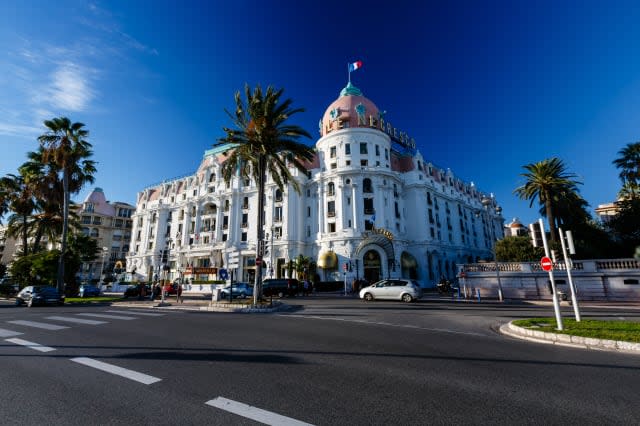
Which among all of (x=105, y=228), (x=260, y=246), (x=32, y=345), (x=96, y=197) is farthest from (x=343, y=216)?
(x=96, y=197)

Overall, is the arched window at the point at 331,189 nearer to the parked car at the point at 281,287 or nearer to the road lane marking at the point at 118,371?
the parked car at the point at 281,287

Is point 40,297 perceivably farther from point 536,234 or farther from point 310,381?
point 536,234

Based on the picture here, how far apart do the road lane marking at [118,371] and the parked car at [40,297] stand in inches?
861

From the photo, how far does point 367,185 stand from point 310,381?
133ft

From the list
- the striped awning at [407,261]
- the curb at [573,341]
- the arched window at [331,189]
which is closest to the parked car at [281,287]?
the arched window at [331,189]

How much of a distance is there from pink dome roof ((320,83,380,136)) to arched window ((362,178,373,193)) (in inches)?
358

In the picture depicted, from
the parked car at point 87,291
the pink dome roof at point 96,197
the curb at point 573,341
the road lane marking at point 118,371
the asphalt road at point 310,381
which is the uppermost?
the pink dome roof at point 96,197

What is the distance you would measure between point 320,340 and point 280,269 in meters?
37.4

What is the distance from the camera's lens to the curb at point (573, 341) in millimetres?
6982

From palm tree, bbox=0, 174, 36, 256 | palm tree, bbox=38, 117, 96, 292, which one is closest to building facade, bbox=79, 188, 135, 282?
palm tree, bbox=0, 174, 36, 256

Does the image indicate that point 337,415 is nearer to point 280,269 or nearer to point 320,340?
point 320,340

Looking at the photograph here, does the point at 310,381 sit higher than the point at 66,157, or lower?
lower

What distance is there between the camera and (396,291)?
21.7 m

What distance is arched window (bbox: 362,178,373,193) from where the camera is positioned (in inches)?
1721
